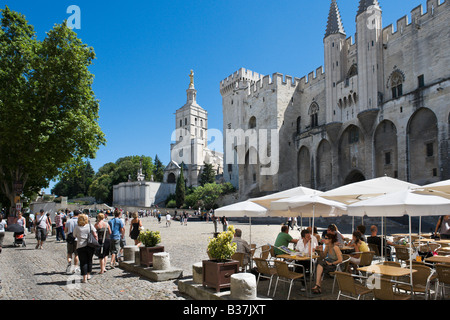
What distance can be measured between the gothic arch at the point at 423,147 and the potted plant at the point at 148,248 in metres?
23.6

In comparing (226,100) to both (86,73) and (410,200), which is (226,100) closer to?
(86,73)

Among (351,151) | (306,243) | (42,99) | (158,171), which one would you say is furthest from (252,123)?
(158,171)

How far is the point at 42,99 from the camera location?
19156 mm

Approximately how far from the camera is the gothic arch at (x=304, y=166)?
4188 centimetres

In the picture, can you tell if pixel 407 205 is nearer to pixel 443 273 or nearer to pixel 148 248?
pixel 443 273

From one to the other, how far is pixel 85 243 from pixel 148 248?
159 cm

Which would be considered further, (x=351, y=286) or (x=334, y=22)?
(x=334, y=22)

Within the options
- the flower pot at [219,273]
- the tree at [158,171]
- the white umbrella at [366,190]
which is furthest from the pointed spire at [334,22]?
the tree at [158,171]

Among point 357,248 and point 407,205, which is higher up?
point 407,205

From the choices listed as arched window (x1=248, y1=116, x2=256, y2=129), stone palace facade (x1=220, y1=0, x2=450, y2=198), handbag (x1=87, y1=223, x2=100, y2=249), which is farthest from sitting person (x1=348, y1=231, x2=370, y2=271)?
arched window (x1=248, y1=116, x2=256, y2=129)

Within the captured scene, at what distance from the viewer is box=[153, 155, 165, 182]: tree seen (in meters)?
91.5

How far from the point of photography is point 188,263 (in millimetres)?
10742

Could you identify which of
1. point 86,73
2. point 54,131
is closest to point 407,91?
point 86,73

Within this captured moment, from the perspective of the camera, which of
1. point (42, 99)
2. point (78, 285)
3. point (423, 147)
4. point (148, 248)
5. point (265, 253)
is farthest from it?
point (423, 147)
